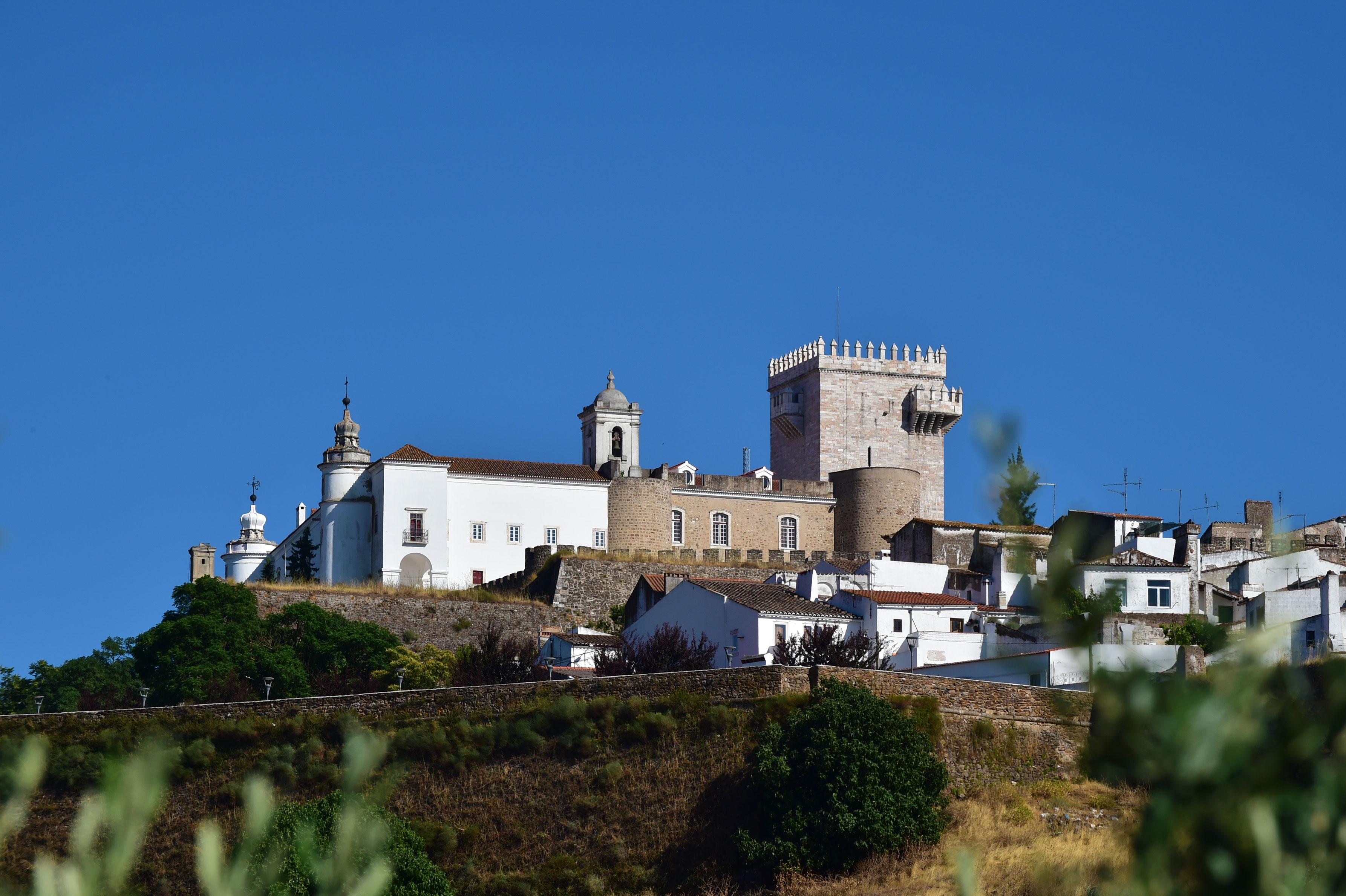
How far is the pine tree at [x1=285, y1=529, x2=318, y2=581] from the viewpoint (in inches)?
2202

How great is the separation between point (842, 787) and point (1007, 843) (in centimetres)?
296

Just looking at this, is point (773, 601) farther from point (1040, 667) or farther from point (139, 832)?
point (139, 832)

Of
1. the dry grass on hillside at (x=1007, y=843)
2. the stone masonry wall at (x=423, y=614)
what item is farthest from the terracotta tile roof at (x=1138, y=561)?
the stone masonry wall at (x=423, y=614)

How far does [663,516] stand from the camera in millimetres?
58281

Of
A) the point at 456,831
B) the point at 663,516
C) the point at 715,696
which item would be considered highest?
the point at 663,516

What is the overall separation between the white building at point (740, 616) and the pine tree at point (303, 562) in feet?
41.4

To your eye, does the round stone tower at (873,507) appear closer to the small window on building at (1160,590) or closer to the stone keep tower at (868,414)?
the stone keep tower at (868,414)

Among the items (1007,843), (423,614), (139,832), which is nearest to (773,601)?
(423,614)

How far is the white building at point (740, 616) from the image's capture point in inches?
1686

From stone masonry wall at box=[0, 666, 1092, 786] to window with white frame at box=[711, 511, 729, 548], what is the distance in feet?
77.8

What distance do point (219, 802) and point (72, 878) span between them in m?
32.9

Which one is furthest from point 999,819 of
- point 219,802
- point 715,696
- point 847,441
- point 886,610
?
point 847,441

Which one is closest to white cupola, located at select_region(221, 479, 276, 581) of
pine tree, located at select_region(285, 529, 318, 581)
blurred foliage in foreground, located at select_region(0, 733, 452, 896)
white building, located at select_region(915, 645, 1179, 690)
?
pine tree, located at select_region(285, 529, 318, 581)

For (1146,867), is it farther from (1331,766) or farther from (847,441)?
(847,441)
